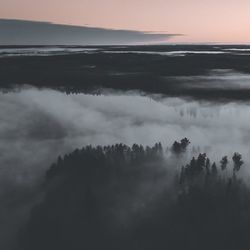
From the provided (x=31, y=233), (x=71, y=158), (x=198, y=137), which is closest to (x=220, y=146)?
(x=198, y=137)

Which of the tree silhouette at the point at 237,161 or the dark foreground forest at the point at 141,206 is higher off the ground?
the tree silhouette at the point at 237,161

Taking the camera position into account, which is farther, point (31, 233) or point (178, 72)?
point (178, 72)

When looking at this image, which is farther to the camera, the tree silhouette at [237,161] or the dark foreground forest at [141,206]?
the tree silhouette at [237,161]

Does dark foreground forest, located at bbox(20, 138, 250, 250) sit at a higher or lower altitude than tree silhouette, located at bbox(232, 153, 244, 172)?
lower

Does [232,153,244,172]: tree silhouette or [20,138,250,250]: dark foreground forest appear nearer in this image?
[20,138,250,250]: dark foreground forest

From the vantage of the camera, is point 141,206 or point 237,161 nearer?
point 141,206

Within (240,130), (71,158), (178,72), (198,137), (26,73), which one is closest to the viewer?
(71,158)

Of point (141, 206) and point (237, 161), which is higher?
point (237, 161)

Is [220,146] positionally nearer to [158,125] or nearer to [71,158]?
[158,125]
